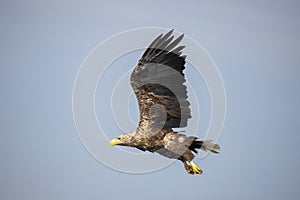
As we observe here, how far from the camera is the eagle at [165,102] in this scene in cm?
1233

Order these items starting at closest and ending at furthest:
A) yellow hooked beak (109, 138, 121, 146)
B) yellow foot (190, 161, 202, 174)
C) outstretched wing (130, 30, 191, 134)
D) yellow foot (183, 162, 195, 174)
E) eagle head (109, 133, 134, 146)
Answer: outstretched wing (130, 30, 191, 134), yellow foot (190, 161, 202, 174), yellow foot (183, 162, 195, 174), eagle head (109, 133, 134, 146), yellow hooked beak (109, 138, 121, 146)

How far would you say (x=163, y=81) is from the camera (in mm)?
12344

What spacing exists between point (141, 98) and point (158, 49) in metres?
1.09

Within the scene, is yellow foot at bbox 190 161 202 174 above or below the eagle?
below

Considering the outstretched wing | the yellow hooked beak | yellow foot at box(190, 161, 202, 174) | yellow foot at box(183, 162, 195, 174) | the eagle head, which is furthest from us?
the yellow hooked beak

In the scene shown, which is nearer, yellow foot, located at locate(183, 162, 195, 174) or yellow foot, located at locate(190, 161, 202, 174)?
yellow foot, located at locate(190, 161, 202, 174)

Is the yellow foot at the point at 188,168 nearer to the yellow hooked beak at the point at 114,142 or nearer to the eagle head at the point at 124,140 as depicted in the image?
the eagle head at the point at 124,140

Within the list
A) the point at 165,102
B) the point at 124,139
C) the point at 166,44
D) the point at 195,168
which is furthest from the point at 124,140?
the point at 166,44

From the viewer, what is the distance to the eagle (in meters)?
12.3

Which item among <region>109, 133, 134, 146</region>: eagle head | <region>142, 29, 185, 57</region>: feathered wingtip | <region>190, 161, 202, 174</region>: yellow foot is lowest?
<region>190, 161, 202, 174</region>: yellow foot

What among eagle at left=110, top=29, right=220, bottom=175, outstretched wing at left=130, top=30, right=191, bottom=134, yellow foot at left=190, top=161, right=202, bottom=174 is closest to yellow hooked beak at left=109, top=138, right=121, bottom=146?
eagle at left=110, top=29, right=220, bottom=175

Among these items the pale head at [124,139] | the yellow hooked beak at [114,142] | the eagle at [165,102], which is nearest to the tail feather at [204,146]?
the eagle at [165,102]

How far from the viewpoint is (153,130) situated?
12.7 m

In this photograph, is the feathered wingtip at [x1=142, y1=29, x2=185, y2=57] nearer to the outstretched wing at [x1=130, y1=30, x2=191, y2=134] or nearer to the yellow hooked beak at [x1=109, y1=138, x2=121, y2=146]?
the outstretched wing at [x1=130, y1=30, x2=191, y2=134]
